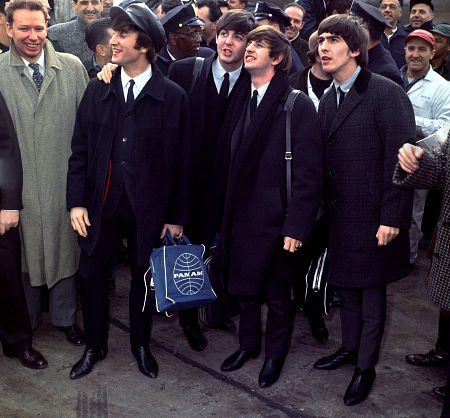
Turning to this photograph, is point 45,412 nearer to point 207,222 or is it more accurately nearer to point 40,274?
point 40,274

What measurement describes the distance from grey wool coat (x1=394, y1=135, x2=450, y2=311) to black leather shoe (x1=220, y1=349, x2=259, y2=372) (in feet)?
4.19

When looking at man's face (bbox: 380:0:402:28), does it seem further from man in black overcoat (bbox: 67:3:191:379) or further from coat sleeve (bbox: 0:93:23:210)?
coat sleeve (bbox: 0:93:23:210)

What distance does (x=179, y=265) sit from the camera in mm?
3381

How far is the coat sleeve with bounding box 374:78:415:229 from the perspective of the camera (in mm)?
3145

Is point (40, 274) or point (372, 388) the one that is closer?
point (372, 388)

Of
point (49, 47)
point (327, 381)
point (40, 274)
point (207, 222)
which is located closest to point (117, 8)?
point (49, 47)

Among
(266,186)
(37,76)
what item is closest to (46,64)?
(37,76)

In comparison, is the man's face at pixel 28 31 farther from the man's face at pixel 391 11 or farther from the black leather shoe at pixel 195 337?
the man's face at pixel 391 11

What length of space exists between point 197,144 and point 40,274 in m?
1.30

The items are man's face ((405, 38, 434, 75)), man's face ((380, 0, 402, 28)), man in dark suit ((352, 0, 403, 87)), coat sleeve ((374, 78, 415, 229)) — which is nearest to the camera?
coat sleeve ((374, 78, 415, 229))

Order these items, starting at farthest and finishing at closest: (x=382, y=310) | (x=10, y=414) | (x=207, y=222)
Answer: (x=207, y=222), (x=382, y=310), (x=10, y=414)

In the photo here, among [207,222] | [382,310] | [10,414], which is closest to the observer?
[10,414]

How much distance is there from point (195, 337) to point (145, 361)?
47 cm

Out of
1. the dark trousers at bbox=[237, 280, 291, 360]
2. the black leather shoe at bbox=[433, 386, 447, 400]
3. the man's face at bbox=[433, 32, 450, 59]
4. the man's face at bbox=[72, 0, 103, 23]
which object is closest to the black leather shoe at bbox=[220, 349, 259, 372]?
the dark trousers at bbox=[237, 280, 291, 360]
